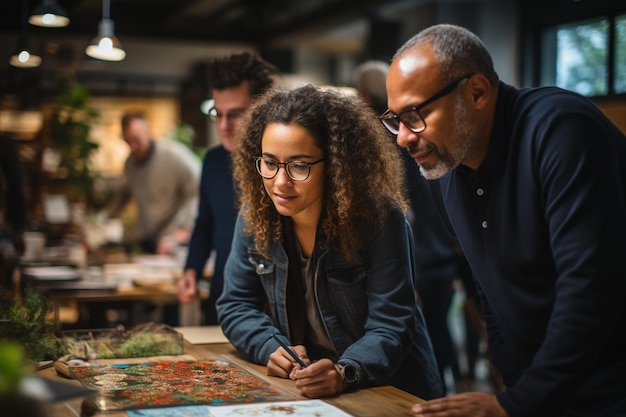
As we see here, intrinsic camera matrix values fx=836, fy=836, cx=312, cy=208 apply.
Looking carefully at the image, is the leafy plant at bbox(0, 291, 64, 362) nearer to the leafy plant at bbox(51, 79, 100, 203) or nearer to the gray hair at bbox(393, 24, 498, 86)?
the gray hair at bbox(393, 24, 498, 86)

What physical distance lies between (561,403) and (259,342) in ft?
3.08

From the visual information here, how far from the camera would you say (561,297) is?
1.69 m

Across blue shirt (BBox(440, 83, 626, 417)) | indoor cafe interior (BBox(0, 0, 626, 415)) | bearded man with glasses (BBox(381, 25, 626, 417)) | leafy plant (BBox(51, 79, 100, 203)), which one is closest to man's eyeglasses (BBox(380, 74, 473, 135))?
bearded man with glasses (BBox(381, 25, 626, 417))

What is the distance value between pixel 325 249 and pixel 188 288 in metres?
1.57

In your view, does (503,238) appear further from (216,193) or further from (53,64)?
(53,64)

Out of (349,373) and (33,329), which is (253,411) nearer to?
(349,373)

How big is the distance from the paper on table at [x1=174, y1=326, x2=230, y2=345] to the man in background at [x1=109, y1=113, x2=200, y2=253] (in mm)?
3732

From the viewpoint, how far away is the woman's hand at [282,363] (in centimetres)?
220

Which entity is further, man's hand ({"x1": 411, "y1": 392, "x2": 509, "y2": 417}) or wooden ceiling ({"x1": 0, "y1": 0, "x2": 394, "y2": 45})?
wooden ceiling ({"x1": 0, "y1": 0, "x2": 394, "y2": 45})

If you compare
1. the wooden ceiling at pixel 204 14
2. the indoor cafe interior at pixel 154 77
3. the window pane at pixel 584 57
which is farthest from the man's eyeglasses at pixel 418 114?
the wooden ceiling at pixel 204 14

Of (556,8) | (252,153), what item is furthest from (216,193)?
(556,8)

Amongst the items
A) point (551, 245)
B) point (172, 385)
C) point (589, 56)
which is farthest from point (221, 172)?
point (589, 56)

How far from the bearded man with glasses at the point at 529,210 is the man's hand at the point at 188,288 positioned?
1888mm

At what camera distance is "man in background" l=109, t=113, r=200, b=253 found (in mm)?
6777
